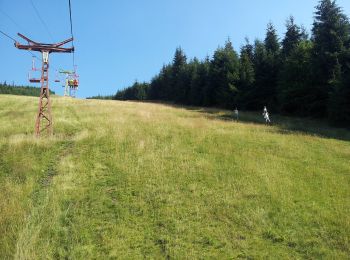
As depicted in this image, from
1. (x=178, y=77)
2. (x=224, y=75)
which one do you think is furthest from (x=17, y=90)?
(x=224, y=75)

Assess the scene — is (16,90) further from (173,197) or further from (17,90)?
(173,197)

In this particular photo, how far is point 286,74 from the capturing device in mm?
49906

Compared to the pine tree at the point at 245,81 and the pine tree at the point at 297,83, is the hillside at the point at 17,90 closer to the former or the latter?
the pine tree at the point at 245,81

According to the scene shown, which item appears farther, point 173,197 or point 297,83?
point 297,83

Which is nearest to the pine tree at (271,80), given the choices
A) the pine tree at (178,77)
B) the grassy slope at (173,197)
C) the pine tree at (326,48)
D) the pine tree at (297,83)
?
the pine tree at (297,83)

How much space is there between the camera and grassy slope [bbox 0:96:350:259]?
12703 mm

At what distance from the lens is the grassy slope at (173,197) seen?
12703mm

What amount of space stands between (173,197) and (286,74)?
3770 centimetres

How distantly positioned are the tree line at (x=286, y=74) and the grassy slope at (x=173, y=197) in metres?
19.3

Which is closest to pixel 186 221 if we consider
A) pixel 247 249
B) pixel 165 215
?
pixel 165 215

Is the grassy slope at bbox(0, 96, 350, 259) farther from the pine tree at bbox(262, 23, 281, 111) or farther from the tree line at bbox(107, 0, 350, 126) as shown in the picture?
the pine tree at bbox(262, 23, 281, 111)

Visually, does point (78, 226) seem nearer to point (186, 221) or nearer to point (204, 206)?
point (186, 221)

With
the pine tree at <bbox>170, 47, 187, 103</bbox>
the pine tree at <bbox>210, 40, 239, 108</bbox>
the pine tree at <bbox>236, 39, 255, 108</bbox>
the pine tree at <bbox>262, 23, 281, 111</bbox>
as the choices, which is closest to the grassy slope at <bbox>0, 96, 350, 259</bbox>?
the pine tree at <bbox>262, 23, 281, 111</bbox>

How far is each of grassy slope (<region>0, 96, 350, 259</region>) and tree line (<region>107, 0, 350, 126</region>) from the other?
19.3m
